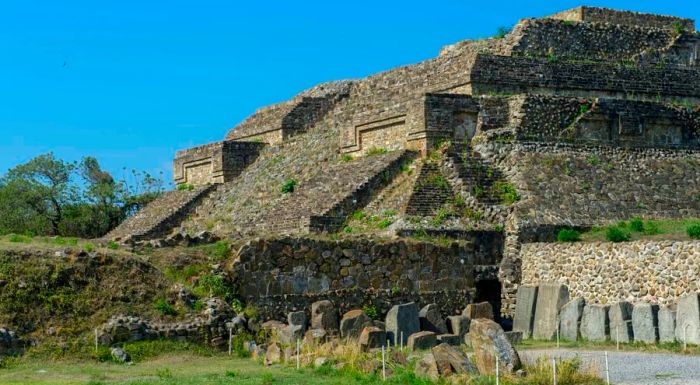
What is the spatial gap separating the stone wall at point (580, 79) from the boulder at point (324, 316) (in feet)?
30.5

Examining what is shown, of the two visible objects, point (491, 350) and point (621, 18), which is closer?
point (491, 350)

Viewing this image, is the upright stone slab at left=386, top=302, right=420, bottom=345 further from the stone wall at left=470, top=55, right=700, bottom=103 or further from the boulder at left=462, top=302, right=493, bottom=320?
the stone wall at left=470, top=55, right=700, bottom=103

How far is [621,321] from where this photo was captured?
22.8m

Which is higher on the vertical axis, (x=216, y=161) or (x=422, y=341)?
(x=216, y=161)

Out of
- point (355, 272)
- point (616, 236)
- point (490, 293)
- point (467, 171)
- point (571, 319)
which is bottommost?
point (571, 319)

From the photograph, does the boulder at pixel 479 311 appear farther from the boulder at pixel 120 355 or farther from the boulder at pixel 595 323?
the boulder at pixel 120 355

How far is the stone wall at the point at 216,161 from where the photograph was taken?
37.9 m

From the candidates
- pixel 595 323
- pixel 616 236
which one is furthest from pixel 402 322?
pixel 616 236

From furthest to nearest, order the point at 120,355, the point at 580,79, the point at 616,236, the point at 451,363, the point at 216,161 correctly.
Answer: the point at 216,161
the point at 580,79
the point at 616,236
the point at 120,355
the point at 451,363

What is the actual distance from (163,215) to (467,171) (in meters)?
10.5

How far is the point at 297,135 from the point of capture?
38.5 metres

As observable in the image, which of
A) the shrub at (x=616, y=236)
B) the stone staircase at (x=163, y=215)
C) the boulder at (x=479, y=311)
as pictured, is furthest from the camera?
the stone staircase at (x=163, y=215)

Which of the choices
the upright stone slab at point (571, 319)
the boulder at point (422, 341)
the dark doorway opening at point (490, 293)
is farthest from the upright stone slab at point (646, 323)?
the dark doorway opening at point (490, 293)

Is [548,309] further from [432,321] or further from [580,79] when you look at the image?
[580,79]
